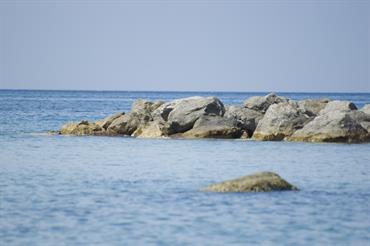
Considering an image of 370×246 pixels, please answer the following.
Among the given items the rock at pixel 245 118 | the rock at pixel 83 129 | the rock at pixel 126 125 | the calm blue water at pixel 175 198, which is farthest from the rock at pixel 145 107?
the calm blue water at pixel 175 198

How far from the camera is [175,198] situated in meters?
23.6

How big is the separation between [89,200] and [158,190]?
9.24 feet

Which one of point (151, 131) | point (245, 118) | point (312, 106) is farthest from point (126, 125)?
point (312, 106)

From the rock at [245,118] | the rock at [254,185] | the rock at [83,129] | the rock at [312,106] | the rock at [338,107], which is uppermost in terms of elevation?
the rock at [338,107]

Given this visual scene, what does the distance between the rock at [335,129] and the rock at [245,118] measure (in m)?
2.93

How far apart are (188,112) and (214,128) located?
1.61m

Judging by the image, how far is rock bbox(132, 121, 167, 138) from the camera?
46.0 meters

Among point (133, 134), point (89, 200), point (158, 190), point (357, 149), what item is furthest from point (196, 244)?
point (133, 134)

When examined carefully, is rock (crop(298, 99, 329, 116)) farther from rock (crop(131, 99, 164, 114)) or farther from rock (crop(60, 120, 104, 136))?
rock (crop(60, 120, 104, 136))

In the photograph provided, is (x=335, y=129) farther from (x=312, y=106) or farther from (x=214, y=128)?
(x=312, y=106)

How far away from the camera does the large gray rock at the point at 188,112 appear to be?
147ft

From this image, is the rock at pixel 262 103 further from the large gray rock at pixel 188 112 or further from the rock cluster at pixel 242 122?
the large gray rock at pixel 188 112

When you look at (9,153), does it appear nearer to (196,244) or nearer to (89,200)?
(89,200)

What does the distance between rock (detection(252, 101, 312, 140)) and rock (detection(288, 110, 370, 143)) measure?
777 millimetres
